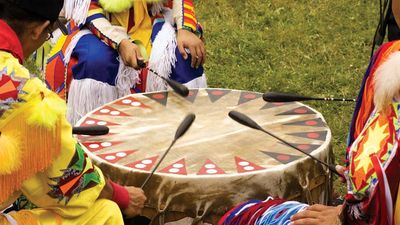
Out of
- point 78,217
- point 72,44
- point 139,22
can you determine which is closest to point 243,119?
point 78,217

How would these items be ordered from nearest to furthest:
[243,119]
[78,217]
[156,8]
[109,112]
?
[78,217] < [243,119] < [109,112] < [156,8]

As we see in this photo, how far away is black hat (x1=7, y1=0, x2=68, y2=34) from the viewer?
86.5 inches

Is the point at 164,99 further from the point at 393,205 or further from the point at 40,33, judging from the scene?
the point at 393,205

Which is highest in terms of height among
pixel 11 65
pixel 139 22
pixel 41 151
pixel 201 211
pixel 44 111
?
pixel 11 65

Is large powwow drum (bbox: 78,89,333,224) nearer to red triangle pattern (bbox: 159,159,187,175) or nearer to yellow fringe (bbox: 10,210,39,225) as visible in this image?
red triangle pattern (bbox: 159,159,187,175)

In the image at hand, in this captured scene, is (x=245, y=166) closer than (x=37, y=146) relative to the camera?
No

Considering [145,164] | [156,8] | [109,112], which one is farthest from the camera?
[156,8]

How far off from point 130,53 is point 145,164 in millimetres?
1060

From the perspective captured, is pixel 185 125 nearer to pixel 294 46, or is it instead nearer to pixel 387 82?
pixel 387 82

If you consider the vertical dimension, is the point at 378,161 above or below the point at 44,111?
below

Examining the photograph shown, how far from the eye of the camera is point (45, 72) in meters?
3.96

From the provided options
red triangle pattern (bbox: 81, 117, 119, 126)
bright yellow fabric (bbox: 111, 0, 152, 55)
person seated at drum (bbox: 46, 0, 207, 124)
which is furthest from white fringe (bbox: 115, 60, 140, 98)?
red triangle pattern (bbox: 81, 117, 119, 126)

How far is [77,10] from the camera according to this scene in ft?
12.3

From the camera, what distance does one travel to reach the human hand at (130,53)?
3574 mm
